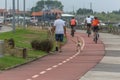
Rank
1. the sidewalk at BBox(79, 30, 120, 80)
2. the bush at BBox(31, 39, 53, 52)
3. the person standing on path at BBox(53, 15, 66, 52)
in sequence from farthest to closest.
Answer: the person standing on path at BBox(53, 15, 66, 52)
the bush at BBox(31, 39, 53, 52)
the sidewalk at BBox(79, 30, 120, 80)

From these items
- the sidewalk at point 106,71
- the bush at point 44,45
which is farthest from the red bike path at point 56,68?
the bush at point 44,45

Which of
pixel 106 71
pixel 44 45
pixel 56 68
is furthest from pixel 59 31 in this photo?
pixel 106 71

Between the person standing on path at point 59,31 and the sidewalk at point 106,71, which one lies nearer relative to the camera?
the sidewalk at point 106,71

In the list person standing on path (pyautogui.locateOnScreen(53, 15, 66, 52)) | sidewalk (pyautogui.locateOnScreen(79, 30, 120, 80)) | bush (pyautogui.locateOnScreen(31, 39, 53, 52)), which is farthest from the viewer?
person standing on path (pyautogui.locateOnScreen(53, 15, 66, 52))

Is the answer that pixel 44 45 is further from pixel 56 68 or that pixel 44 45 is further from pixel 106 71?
pixel 106 71

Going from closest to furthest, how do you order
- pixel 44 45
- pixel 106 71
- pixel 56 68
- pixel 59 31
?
pixel 106 71 < pixel 56 68 < pixel 44 45 < pixel 59 31

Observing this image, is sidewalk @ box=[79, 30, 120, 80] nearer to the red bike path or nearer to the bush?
the red bike path

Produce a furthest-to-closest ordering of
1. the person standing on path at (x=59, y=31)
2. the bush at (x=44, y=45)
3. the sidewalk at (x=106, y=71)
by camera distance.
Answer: the person standing on path at (x=59, y=31)
the bush at (x=44, y=45)
the sidewalk at (x=106, y=71)

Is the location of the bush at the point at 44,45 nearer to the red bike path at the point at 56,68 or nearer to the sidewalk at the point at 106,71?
the red bike path at the point at 56,68

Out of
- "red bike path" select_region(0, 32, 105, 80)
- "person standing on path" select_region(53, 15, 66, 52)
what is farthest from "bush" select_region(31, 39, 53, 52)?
"red bike path" select_region(0, 32, 105, 80)

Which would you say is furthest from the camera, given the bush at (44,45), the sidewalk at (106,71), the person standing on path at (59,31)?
the person standing on path at (59,31)

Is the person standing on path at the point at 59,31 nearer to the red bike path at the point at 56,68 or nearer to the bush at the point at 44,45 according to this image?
the bush at the point at 44,45

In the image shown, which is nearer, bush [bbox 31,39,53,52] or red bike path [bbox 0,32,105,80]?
red bike path [bbox 0,32,105,80]

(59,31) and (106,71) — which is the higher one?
(59,31)
